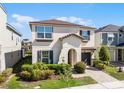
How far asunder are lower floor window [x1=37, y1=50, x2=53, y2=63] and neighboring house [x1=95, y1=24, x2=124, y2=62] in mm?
8909

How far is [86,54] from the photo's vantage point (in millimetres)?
21188

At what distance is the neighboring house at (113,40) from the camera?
84.8 feet

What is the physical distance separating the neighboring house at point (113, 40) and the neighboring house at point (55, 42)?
665 cm

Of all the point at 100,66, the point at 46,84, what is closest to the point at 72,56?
the point at 100,66

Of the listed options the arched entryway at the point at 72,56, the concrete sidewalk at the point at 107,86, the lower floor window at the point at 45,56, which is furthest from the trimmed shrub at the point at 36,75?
the arched entryway at the point at 72,56

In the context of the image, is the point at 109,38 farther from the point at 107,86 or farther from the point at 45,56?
the point at 107,86

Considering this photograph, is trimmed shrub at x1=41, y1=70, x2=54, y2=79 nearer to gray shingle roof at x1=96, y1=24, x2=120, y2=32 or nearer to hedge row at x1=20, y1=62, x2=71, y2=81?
hedge row at x1=20, y1=62, x2=71, y2=81

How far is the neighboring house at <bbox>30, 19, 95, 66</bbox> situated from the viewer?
1838 cm

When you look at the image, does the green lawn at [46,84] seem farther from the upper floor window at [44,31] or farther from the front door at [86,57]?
the front door at [86,57]

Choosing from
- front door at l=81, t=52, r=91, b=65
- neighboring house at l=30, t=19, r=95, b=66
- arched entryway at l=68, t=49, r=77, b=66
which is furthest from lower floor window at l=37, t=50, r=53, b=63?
front door at l=81, t=52, r=91, b=65

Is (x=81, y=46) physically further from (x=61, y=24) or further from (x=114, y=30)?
(x=114, y=30)

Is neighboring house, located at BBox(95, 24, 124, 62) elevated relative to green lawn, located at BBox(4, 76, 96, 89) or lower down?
elevated

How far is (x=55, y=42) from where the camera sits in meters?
19.1
